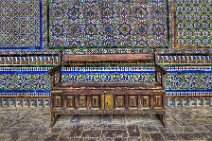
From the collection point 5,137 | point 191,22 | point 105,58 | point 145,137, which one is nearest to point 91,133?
point 145,137

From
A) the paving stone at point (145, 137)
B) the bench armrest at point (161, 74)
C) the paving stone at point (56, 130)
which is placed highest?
the bench armrest at point (161, 74)

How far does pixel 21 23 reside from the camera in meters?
4.79

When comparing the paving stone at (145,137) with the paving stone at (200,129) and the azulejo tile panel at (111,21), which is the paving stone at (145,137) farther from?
the azulejo tile panel at (111,21)

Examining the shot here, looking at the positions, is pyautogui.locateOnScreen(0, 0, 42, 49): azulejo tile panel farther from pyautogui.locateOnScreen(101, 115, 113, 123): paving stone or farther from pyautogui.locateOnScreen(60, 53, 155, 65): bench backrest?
pyautogui.locateOnScreen(101, 115, 113, 123): paving stone

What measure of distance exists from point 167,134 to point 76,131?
161cm

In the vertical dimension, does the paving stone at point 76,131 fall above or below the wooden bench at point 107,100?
below

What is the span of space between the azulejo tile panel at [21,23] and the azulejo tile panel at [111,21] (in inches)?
15.8

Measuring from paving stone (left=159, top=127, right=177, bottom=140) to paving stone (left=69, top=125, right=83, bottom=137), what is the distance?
1465 millimetres

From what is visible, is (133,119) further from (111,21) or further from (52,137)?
(111,21)

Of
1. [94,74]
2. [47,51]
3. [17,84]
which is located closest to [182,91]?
[94,74]

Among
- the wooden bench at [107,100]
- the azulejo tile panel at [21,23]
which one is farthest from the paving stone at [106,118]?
the azulejo tile panel at [21,23]

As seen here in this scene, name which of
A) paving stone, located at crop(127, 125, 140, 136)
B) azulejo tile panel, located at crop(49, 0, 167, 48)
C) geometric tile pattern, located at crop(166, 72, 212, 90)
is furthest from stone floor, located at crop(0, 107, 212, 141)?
azulejo tile panel, located at crop(49, 0, 167, 48)

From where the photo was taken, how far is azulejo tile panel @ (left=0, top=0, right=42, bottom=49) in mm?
4770

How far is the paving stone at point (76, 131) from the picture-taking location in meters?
3.27
